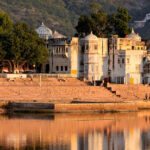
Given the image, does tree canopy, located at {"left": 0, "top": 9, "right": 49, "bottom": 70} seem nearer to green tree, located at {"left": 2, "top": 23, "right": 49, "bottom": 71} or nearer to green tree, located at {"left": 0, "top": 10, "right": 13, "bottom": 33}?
green tree, located at {"left": 2, "top": 23, "right": 49, "bottom": 71}

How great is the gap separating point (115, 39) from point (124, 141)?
139 feet

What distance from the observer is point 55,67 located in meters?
112

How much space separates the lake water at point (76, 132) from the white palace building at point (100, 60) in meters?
22.0

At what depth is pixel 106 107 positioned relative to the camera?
8788cm

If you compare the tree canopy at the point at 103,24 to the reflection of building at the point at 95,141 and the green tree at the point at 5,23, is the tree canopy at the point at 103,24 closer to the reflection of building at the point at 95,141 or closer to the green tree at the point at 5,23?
the green tree at the point at 5,23

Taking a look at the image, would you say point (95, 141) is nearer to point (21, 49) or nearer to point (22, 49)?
point (22, 49)

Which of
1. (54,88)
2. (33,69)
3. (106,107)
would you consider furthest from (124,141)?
(33,69)

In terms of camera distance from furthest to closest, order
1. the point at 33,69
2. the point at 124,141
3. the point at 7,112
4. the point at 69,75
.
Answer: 1. the point at 33,69
2. the point at 69,75
3. the point at 7,112
4. the point at 124,141

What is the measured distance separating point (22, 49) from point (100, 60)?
A: 424 inches

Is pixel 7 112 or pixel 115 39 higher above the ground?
pixel 115 39

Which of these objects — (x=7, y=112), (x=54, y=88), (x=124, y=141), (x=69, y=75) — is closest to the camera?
(x=124, y=141)

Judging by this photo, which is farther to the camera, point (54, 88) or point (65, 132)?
point (54, 88)

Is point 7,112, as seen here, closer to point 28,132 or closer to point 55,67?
point 28,132

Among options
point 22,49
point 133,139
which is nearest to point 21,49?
point 22,49
